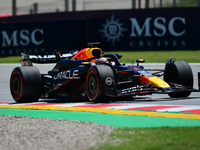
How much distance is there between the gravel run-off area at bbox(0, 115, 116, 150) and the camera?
5223mm

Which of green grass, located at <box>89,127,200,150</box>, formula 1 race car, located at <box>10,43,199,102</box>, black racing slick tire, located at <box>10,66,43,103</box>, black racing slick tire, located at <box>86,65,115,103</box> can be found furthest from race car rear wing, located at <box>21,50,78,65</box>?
green grass, located at <box>89,127,200,150</box>

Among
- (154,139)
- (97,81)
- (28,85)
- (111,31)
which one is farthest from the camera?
(111,31)

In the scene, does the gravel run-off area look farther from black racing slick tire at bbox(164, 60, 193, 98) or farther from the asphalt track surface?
black racing slick tire at bbox(164, 60, 193, 98)

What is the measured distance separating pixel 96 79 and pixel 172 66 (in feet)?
7.35

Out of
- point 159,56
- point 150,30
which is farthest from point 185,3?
point 159,56

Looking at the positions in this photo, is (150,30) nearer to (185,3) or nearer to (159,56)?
(159,56)

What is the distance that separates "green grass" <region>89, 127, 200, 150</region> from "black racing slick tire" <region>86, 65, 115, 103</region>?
11.5ft

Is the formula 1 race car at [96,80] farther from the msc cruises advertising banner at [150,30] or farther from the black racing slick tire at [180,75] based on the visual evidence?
the msc cruises advertising banner at [150,30]

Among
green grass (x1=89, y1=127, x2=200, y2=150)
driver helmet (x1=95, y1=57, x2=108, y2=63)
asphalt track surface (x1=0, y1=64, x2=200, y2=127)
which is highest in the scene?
driver helmet (x1=95, y1=57, x2=108, y2=63)

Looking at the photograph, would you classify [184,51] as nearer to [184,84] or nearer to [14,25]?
[14,25]

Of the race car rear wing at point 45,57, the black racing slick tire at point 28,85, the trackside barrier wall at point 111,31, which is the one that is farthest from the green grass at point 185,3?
the black racing slick tire at point 28,85

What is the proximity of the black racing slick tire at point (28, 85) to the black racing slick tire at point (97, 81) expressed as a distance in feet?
4.89

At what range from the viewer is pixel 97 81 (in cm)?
976

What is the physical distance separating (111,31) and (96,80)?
18.0 meters
